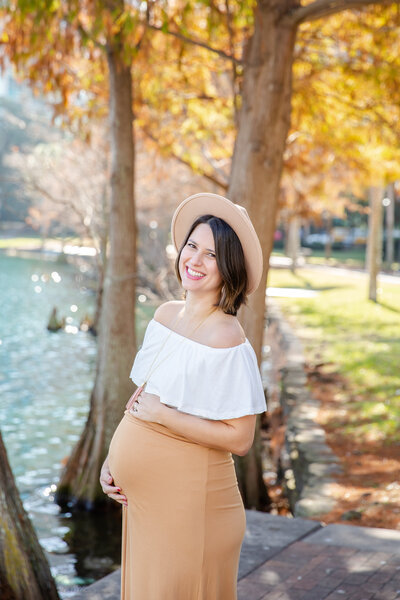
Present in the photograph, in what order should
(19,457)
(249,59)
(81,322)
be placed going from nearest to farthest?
(249,59), (19,457), (81,322)

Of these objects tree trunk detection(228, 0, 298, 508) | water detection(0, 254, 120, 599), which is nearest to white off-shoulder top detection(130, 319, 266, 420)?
water detection(0, 254, 120, 599)

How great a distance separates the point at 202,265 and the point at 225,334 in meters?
0.28

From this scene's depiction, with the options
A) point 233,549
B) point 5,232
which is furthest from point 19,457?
point 5,232

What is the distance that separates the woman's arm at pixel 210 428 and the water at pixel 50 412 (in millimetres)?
2362

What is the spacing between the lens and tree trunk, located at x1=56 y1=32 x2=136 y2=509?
8648 millimetres

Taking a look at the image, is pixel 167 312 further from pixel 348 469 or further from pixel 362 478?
A: pixel 348 469

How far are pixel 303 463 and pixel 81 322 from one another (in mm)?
15092

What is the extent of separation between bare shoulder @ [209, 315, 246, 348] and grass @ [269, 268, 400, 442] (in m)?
5.94

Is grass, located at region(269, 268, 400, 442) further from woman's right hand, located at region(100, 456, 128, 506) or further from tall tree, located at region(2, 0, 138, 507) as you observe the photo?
woman's right hand, located at region(100, 456, 128, 506)

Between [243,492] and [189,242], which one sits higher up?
[189,242]

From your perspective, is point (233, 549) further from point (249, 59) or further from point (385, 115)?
point (385, 115)

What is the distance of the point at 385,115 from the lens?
11.6 metres

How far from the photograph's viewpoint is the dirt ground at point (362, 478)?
6.16m

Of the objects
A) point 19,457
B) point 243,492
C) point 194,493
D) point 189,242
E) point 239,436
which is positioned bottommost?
point 19,457
